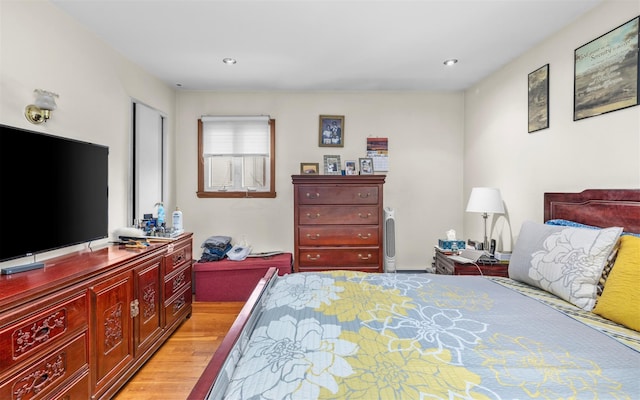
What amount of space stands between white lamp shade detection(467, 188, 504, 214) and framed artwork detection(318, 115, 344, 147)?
→ 1799 millimetres

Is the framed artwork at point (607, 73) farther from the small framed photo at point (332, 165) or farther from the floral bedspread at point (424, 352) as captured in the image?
the small framed photo at point (332, 165)

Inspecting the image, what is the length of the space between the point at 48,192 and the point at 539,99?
377cm

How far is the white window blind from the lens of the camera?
3.97 metres

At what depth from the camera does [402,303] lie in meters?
1.54

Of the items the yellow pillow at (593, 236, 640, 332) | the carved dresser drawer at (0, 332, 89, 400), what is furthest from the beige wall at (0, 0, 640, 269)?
the carved dresser drawer at (0, 332, 89, 400)

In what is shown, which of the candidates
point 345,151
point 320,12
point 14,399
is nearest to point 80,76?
point 320,12

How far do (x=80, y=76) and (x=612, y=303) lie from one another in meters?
3.64

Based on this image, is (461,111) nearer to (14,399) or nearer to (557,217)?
(557,217)

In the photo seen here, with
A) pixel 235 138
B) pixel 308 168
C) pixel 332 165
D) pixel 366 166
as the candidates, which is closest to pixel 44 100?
pixel 235 138

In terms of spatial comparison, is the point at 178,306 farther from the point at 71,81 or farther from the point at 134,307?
the point at 71,81

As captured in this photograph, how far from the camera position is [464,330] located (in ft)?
4.09

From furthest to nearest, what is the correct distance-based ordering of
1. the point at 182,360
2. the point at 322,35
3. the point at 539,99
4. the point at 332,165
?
1. the point at 332,165
2. the point at 539,99
3. the point at 322,35
4. the point at 182,360

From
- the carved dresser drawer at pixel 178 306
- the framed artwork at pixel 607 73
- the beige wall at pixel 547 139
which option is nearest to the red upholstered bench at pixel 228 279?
the carved dresser drawer at pixel 178 306

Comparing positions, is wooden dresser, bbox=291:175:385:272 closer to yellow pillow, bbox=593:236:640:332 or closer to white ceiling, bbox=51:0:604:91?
white ceiling, bbox=51:0:604:91
